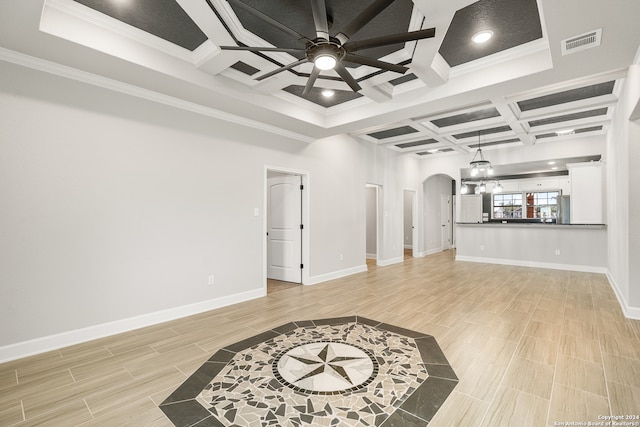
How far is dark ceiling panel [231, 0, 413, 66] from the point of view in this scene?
2.58 meters

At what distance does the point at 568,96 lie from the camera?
15.4ft

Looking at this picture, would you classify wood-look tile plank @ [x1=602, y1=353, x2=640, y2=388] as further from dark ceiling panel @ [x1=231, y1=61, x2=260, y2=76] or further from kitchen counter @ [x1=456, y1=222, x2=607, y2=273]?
kitchen counter @ [x1=456, y1=222, x2=607, y2=273]

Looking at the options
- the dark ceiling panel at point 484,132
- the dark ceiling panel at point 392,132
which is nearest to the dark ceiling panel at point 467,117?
the dark ceiling panel at point 392,132

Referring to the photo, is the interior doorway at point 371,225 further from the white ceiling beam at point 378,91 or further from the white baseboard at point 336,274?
the white ceiling beam at point 378,91

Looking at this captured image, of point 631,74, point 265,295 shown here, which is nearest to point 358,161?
point 265,295

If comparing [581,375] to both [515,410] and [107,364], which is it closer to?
[515,410]

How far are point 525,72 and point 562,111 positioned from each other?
2602 mm

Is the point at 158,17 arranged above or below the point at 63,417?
above

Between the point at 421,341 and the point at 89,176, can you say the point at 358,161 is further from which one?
the point at 89,176

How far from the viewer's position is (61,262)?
2998 mm

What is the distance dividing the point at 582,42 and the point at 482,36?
845mm

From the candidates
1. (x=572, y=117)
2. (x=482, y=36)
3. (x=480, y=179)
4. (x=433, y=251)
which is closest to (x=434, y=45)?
(x=482, y=36)

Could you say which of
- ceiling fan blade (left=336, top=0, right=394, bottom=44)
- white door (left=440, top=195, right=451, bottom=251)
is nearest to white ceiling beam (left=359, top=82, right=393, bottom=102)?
ceiling fan blade (left=336, top=0, right=394, bottom=44)

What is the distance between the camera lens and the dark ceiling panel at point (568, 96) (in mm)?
4389
